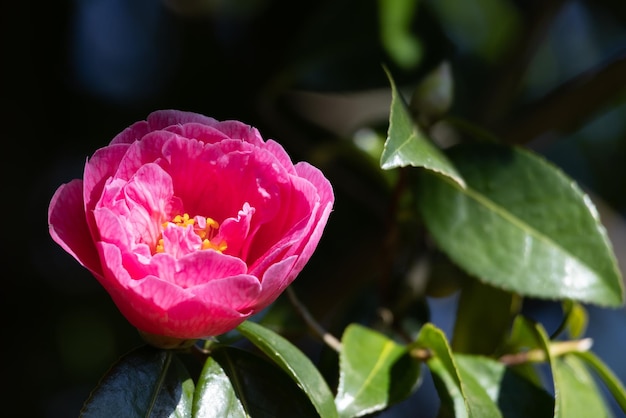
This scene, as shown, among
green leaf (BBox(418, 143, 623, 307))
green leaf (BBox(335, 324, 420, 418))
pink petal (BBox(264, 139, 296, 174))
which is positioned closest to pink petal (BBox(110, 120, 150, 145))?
pink petal (BBox(264, 139, 296, 174))

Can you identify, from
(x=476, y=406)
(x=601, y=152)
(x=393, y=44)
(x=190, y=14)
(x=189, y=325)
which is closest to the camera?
(x=189, y=325)

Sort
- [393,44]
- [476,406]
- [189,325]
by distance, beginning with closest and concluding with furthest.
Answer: [189,325] → [476,406] → [393,44]

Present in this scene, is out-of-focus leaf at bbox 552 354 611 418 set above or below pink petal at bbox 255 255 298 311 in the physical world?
below

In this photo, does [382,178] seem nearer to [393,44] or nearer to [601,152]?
[393,44]

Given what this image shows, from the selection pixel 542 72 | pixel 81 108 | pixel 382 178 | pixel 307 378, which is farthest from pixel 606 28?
pixel 307 378

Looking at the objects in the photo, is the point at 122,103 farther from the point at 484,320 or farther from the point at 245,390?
the point at 245,390

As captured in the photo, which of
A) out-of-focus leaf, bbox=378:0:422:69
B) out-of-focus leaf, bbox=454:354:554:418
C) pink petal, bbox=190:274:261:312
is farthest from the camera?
out-of-focus leaf, bbox=378:0:422:69

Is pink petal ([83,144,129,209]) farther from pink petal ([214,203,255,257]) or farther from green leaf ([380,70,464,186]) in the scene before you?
green leaf ([380,70,464,186])
